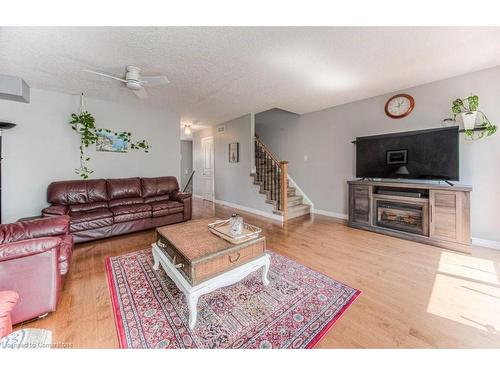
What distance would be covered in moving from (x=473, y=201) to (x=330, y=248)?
2.32 m

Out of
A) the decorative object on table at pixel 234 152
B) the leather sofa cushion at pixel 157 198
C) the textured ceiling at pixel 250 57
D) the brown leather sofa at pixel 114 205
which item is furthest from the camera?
the decorative object on table at pixel 234 152

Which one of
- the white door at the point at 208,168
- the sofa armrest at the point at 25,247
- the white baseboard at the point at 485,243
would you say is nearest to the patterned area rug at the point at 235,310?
the sofa armrest at the point at 25,247

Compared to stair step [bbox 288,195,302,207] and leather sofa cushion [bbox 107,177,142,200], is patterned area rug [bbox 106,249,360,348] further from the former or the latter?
stair step [bbox 288,195,302,207]

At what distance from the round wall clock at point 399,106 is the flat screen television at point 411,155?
0.48 m

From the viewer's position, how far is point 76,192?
11.4ft

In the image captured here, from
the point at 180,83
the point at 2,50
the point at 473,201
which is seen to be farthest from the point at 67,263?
the point at 473,201

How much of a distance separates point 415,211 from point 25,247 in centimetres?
461

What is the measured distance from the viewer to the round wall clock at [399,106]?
354 centimetres

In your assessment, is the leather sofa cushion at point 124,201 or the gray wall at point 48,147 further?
the leather sofa cushion at point 124,201

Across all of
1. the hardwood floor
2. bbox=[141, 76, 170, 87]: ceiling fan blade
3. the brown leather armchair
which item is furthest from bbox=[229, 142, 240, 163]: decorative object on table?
the brown leather armchair

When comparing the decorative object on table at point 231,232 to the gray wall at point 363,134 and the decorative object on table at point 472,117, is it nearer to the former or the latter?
the gray wall at point 363,134

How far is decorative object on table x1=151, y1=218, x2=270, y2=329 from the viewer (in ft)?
4.95
